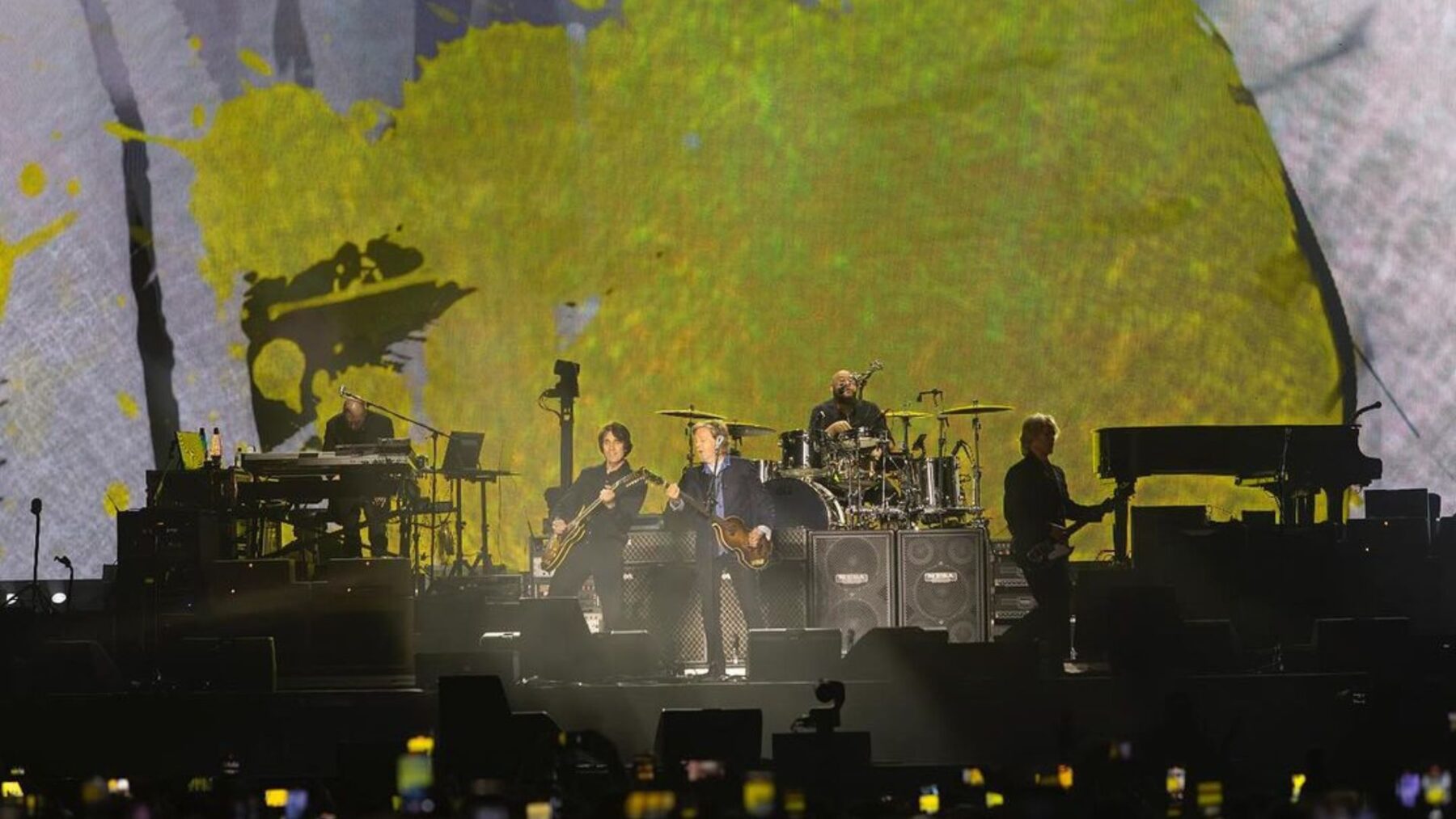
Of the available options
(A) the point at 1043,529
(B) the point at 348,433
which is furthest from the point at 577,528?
(B) the point at 348,433

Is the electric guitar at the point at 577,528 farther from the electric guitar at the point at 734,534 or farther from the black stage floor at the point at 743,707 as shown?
the black stage floor at the point at 743,707

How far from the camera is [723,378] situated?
12.9 meters

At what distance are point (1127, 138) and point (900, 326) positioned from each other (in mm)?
1907

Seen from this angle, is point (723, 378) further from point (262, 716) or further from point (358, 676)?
point (262, 716)

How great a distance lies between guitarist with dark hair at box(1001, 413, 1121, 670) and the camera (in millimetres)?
8570

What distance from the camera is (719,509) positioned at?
363 inches

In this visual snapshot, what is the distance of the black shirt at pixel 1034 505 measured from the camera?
8609 mm

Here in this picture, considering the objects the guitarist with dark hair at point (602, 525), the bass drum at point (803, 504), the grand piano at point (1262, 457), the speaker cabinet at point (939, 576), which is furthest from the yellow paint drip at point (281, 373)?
the grand piano at point (1262, 457)

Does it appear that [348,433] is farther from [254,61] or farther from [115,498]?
[254,61]

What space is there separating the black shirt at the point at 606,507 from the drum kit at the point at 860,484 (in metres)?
0.82

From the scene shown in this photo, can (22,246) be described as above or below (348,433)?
above

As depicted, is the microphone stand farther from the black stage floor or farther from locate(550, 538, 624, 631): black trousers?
the black stage floor

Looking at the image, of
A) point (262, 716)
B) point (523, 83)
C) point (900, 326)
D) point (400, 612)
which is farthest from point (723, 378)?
point (262, 716)

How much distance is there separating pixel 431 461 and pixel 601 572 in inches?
144
